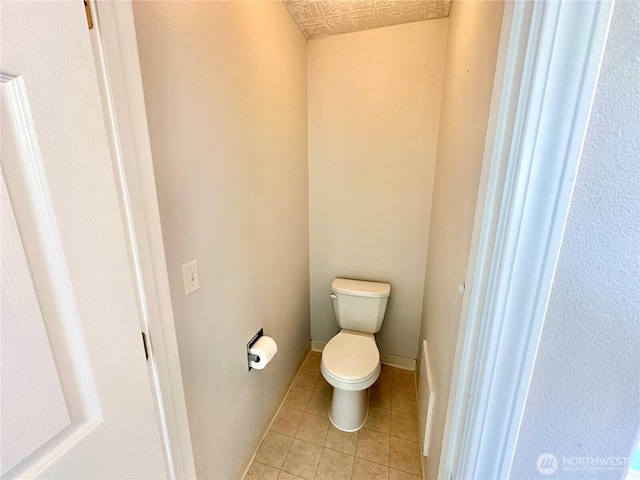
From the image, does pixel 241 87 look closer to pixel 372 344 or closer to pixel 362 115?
pixel 362 115

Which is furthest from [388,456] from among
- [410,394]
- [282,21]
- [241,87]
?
[282,21]

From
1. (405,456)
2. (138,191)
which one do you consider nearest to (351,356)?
(405,456)

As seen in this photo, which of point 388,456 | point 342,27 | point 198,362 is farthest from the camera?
point 342,27

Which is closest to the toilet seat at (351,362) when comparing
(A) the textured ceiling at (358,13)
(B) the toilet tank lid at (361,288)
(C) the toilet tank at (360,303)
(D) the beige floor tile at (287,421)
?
(C) the toilet tank at (360,303)

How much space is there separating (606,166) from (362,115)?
1592 mm

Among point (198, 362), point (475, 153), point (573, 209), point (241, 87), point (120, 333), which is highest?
point (241, 87)

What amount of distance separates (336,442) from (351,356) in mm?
476

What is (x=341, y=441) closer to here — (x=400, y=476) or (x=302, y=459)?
(x=302, y=459)

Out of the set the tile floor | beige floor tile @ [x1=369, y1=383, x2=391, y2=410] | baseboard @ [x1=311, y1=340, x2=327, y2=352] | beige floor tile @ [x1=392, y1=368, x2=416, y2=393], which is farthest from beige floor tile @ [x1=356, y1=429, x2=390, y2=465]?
baseboard @ [x1=311, y1=340, x2=327, y2=352]

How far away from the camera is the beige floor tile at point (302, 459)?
139 centimetres

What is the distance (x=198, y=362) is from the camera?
39.4 inches

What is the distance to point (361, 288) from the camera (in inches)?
75.2

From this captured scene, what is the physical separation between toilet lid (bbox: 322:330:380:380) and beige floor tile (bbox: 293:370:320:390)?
45 centimetres

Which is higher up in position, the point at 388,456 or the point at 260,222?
the point at 260,222
